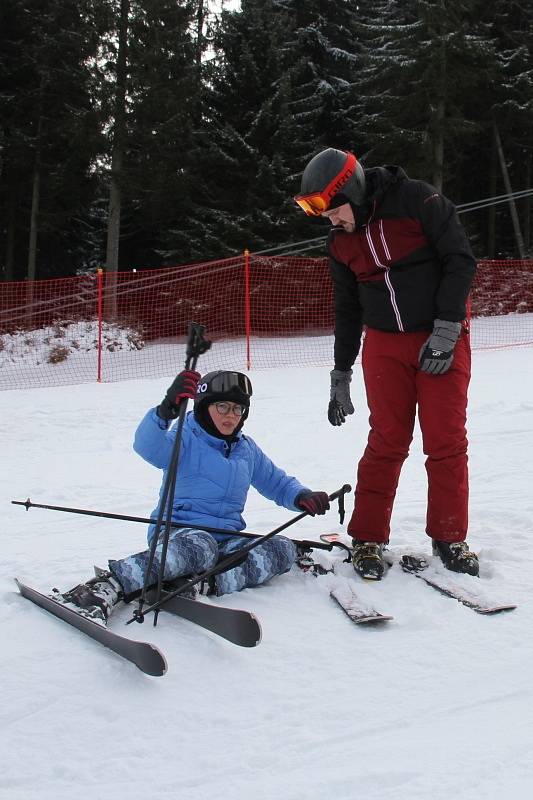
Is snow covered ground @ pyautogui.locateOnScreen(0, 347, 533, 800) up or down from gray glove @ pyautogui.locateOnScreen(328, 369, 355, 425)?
down

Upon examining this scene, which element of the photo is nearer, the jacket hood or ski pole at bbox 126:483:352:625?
ski pole at bbox 126:483:352:625

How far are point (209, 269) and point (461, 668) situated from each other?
13370 mm

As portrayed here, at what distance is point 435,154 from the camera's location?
16.6 metres

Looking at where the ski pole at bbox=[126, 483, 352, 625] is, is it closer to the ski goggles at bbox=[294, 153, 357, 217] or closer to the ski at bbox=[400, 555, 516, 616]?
the ski at bbox=[400, 555, 516, 616]

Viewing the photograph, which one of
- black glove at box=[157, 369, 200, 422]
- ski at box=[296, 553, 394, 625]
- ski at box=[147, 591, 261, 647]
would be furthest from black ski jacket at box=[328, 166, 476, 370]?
ski at box=[147, 591, 261, 647]

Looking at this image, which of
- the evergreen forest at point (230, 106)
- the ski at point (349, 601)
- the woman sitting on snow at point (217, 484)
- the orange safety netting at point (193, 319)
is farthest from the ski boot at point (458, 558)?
the evergreen forest at point (230, 106)

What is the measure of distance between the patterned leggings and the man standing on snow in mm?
366

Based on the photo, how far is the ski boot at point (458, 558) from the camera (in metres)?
3.08

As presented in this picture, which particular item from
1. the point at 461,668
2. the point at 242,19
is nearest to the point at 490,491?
the point at 461,668

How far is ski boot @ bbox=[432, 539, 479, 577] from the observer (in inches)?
121

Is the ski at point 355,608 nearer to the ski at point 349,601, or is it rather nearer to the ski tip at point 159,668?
the ski at point 349,601

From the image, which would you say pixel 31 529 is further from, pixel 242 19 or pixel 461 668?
pixel 242 19

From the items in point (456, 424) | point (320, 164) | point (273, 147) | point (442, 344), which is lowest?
point (456, 424)

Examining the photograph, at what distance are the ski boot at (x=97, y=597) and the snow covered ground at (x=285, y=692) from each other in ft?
0.25
